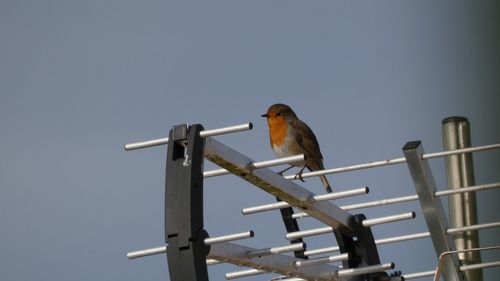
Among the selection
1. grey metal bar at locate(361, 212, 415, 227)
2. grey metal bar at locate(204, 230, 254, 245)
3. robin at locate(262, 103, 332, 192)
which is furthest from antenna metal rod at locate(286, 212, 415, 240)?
robin at locate(262, 103, 332, 192)

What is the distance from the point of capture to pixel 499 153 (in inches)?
51.4

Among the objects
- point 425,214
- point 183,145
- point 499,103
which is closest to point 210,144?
point 183,145

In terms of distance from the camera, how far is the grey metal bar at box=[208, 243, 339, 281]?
3.41 m

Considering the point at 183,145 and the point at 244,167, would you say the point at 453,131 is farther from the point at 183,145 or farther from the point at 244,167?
the point at 183,145

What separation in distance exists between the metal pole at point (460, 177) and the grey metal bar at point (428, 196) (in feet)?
1.64

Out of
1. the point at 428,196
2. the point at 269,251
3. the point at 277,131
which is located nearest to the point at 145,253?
the point at 269,251

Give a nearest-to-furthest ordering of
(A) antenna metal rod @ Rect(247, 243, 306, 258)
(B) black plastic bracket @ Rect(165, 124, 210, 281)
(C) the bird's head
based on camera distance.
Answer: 1. (B) black plastic bracket @ Rect(165, 124, 210, 281)
2. (A) antenna metal rod @ Rect(247, 243, 306, 258)
3. (C) the bird's head

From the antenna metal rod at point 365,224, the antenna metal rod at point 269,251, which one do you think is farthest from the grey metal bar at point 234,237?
the antenna metal rod at point 365,224

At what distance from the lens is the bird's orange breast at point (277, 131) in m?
8.50

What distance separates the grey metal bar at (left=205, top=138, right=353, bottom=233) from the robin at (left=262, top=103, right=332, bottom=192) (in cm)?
394

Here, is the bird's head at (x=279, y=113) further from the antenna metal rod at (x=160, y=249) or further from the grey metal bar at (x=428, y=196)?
the antenna metal rod at (x=160, y=249)

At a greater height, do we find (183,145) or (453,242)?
(183,145)

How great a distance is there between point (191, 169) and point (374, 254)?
2319 millimetres

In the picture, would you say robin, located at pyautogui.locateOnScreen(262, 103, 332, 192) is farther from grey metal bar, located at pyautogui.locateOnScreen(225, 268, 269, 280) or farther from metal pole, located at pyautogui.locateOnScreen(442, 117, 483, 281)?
grey metal bar, located at pyautogui.locateOnScreen(225, 268, 269, 280)
